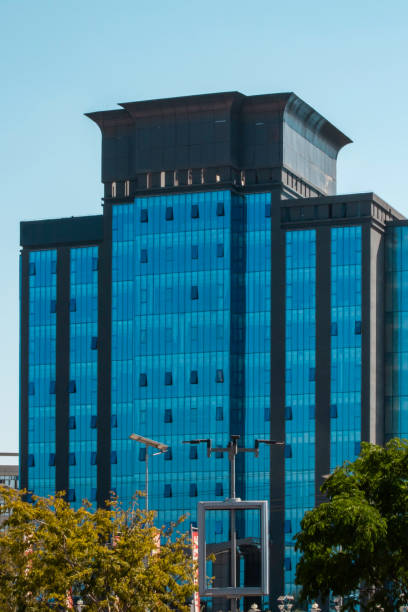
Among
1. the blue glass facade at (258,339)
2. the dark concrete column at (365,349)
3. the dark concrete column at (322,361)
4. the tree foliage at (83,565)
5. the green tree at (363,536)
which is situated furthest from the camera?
the blue glass facade at (258,339)

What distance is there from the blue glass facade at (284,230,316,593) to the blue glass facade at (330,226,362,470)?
2.25m

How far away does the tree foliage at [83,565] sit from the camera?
83812mm

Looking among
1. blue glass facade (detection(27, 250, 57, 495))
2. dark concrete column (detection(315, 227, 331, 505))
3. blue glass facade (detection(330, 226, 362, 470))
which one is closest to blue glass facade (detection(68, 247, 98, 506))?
blue glass facade (detection(27, 250, 57, 495))

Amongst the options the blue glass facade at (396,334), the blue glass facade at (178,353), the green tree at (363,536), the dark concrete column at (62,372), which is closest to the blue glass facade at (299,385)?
the blue glass facade at (178,353)

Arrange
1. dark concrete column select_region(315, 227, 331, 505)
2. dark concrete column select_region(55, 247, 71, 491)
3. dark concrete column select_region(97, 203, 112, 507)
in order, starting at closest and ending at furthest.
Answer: dark concrete column select_region(315, 227, 331, 505), dark concrete column select_region(97, 203, 112, 507), dark concrete column select_region(55, 247, 71, 491)

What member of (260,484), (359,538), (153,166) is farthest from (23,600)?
(153,166)

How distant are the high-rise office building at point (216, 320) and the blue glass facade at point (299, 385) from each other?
151 mm

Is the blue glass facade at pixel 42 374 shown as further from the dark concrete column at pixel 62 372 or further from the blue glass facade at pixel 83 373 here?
the blue glass facade at pixel 83 373

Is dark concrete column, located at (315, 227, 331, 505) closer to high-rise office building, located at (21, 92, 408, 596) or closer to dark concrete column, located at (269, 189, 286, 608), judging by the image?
high-rise office building, located at (21, 92, 408, 596)

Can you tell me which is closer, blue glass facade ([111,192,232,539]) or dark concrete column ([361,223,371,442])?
dark concrete column ([361,223,371,442])

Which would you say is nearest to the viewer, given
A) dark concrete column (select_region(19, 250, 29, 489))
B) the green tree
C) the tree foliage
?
the green tree

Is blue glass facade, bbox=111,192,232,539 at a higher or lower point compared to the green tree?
higher

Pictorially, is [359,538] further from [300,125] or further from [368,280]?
[300,125]

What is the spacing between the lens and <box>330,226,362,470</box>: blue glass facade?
16400 centimetres
